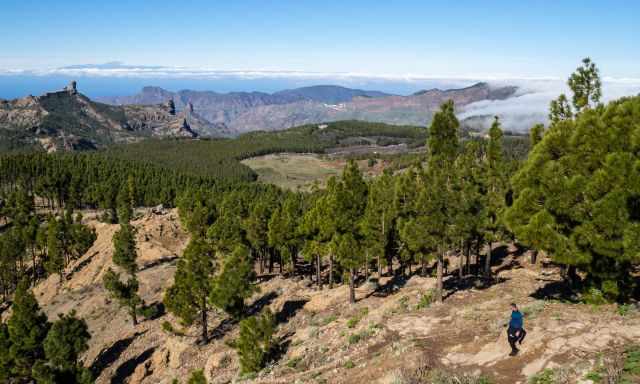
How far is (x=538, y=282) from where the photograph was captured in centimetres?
3612

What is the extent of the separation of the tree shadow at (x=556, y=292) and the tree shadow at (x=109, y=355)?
43.5m

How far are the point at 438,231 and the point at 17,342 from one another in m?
42.3

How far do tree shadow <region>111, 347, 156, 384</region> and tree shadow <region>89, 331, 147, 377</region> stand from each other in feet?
10.7

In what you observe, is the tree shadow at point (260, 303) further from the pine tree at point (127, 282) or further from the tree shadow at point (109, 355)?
the pine tree at point (127, 282)

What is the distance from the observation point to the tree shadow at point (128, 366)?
4559cm

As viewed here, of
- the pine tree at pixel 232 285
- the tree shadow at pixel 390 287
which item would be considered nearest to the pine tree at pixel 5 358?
the pine tree at pixel 232 285

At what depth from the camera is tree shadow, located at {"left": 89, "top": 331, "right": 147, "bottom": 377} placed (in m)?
49.5

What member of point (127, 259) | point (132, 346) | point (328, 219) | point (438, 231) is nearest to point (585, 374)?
point (438, 231)

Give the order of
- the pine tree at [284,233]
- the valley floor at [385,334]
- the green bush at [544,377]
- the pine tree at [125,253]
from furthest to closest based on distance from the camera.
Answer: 1. the pine tree at [125,253]
2. the pine tree at [284,233]
3. the valley floor at [385,334]
4. the green bush at [544,377]

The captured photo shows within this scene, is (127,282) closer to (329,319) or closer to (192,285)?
(192,285)

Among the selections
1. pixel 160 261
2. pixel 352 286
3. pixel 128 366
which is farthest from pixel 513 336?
pixel 160 261

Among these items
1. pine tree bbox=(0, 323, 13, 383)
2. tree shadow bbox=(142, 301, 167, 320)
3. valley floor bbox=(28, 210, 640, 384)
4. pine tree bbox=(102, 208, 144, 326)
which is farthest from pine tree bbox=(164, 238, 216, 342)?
pine tree bbox=(0, 323, 13, 383)

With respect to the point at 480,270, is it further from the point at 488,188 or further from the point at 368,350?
the point at 368,350

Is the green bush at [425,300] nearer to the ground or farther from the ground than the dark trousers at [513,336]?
nearer to the ground
